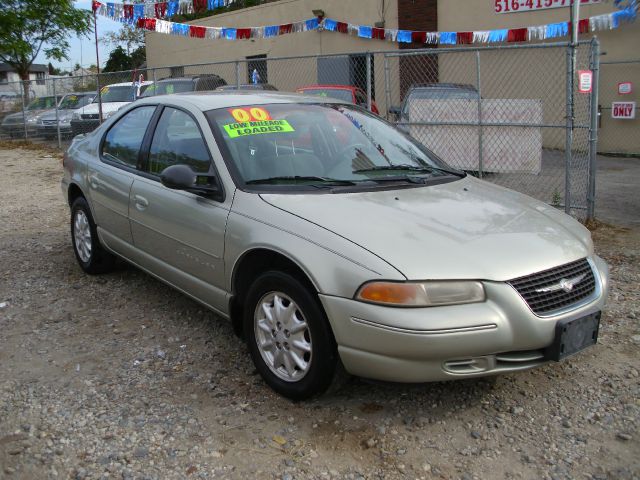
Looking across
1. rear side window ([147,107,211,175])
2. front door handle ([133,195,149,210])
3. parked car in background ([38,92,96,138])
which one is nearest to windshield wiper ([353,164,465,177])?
rear side window ([147,107,211,175])

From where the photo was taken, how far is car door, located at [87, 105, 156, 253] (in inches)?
189

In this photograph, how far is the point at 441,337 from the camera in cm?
287

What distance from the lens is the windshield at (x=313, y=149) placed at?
3.86 m

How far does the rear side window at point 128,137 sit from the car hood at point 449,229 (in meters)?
1.67

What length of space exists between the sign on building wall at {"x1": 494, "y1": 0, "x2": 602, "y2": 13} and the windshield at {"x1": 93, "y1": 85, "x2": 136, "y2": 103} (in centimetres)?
950

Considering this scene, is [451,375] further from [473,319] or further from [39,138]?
[39,138]

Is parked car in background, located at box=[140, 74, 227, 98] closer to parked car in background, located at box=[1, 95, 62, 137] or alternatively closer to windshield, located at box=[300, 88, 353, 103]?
windshield, located at box=[300, 88, 353, 103]

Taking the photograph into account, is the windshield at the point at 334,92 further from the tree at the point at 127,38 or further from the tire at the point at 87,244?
the tree at the point at 127,38

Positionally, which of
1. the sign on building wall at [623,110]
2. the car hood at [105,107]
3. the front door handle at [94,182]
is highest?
the car hood at [105,107]

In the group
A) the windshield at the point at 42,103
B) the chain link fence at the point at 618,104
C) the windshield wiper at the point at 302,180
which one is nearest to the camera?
the windshield wiper at the point at 302,180

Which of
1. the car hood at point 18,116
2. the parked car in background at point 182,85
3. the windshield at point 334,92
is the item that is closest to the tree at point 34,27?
the car hood at point 18,116

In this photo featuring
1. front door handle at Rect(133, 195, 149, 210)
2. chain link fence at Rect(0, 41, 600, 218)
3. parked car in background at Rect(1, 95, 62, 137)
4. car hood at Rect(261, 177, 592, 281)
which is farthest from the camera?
parked car in background at Rect(1, 95, 62, 137)

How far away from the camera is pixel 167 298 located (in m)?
5.08

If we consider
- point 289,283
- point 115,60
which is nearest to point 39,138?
point 289,283
